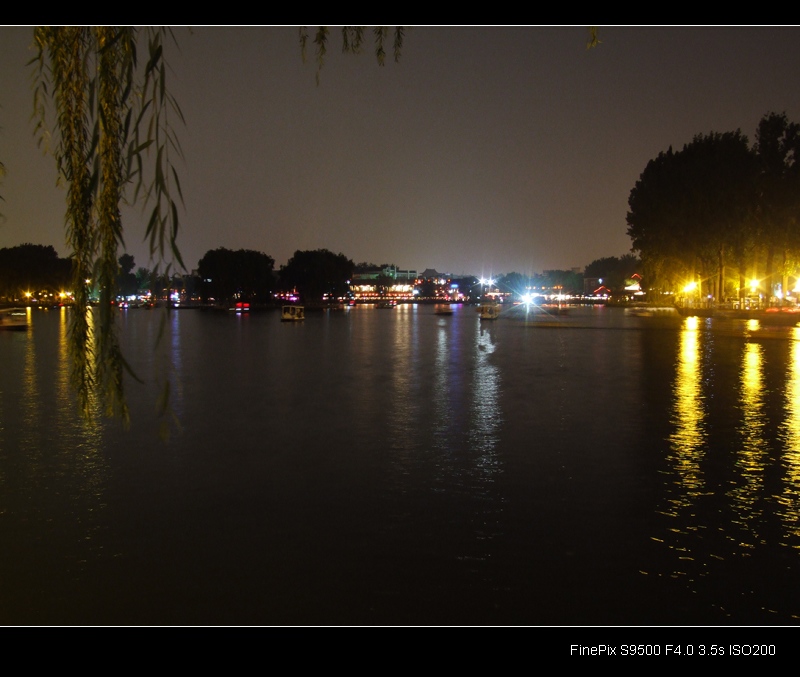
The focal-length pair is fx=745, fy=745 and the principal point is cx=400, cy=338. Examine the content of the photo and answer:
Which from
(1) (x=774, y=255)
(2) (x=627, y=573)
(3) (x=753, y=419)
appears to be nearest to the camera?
(2) (x=627, y=573)

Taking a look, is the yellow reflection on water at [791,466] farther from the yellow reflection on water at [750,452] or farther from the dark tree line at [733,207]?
the dark tree line at [733,207]

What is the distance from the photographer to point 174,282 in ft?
16.9

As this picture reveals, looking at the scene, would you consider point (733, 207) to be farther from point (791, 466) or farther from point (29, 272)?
point (29, 272)

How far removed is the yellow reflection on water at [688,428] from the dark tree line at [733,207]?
39.3 m

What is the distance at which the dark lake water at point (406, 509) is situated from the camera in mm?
6168

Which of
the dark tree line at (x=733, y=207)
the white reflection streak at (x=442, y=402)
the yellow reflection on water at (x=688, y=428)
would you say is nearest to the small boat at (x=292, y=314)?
the dark tree line at (x=733, y=207)

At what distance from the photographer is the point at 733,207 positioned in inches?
2362

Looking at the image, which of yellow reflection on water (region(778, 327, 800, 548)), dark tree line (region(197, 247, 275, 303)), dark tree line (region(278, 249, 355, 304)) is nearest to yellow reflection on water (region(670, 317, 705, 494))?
yellow reflection on water (region(778, 327, 800, 548))

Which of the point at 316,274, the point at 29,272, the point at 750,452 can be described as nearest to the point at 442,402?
the point at 750,452

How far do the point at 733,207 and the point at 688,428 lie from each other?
52183 mm

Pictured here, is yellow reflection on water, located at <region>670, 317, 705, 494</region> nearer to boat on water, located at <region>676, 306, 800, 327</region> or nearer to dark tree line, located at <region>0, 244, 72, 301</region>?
boat on water, located at <region>676, 306, 800, 327</region>

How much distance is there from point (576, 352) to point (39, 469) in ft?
84.0
